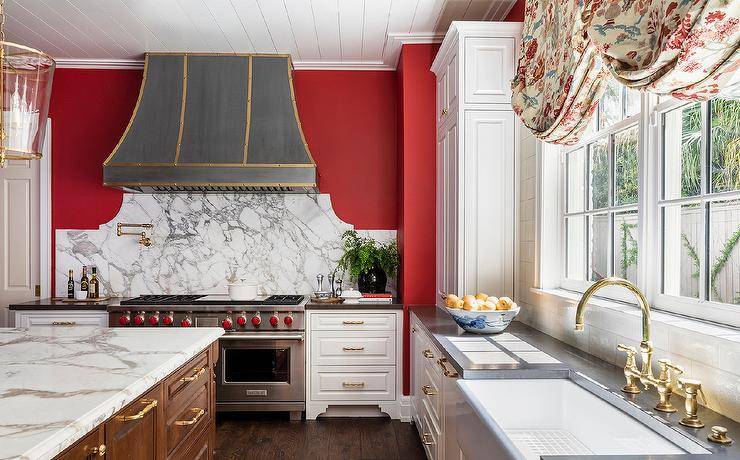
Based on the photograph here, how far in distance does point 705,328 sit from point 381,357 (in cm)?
249

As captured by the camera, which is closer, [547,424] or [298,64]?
[547,424]

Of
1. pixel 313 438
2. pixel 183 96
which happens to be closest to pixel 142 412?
pixel 313 438

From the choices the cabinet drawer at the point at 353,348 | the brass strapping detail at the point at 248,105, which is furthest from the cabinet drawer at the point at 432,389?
the brass strapping detail at the point at 248,105

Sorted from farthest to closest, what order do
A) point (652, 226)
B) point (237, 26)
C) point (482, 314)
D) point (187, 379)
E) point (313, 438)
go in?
point (237, 26), point (313, 438), point (482, 314), point (187, 379), point (652, 226)

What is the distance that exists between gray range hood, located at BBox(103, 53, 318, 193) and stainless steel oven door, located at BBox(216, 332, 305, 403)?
114 cm

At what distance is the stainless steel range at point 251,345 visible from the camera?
3699 millimetres

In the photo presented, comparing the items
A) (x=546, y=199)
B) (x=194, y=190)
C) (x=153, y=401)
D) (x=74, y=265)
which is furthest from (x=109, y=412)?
(x=74, y=265)

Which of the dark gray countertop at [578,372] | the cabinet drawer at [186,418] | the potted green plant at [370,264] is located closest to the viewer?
the dark gray countertop at [578,372]

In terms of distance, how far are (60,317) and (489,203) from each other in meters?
3.20

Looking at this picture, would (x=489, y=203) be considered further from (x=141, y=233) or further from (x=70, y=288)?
(x=70, y=288)

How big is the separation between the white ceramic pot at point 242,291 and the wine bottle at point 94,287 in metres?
1.15

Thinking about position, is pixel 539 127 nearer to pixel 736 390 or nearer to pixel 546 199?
pixel 546 199

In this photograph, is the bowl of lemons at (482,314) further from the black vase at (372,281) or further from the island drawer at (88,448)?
the island drawer at (88,448)

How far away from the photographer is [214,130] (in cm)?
391
